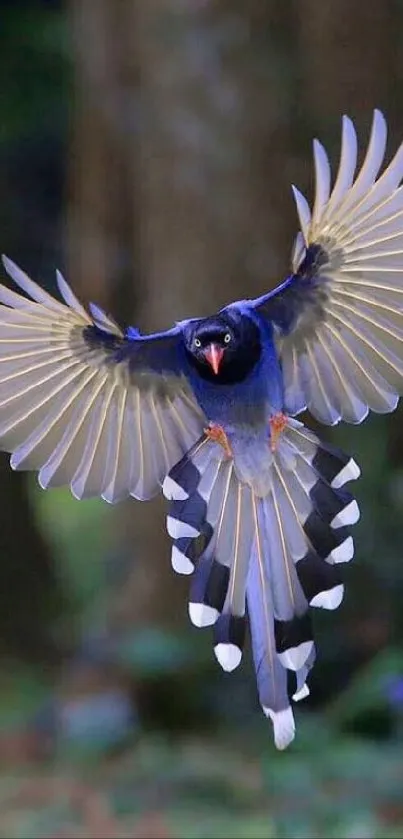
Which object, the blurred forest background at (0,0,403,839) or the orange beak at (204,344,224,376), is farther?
the blurred forest background at (0,0,403,839)

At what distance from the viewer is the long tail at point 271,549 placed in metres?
0.82

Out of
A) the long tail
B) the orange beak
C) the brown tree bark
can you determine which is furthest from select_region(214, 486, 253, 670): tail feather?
the brown tree bark

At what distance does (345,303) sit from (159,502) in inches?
39.5

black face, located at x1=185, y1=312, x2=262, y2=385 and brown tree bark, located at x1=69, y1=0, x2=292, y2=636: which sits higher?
brown tree bark, located at x1=69, y1=0, x2=292, y2=636

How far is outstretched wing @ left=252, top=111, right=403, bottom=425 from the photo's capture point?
77 cm

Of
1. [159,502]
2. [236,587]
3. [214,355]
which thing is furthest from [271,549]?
[159,502]

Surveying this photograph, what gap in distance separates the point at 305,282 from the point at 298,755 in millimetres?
1250

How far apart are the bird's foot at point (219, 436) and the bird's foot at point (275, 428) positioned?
30 millimetres

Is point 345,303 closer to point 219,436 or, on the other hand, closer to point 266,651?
point 219,436

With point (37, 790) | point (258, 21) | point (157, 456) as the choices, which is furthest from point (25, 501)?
point (157, 456)

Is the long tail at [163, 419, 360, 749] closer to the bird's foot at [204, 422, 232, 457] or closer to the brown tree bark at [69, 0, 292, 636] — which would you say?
the bird's foot at [204, 422, 232, 457]

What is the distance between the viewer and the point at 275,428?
83 centimetres

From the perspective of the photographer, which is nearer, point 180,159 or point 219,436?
point 219,436

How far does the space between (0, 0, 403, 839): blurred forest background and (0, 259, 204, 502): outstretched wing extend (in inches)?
25.6
